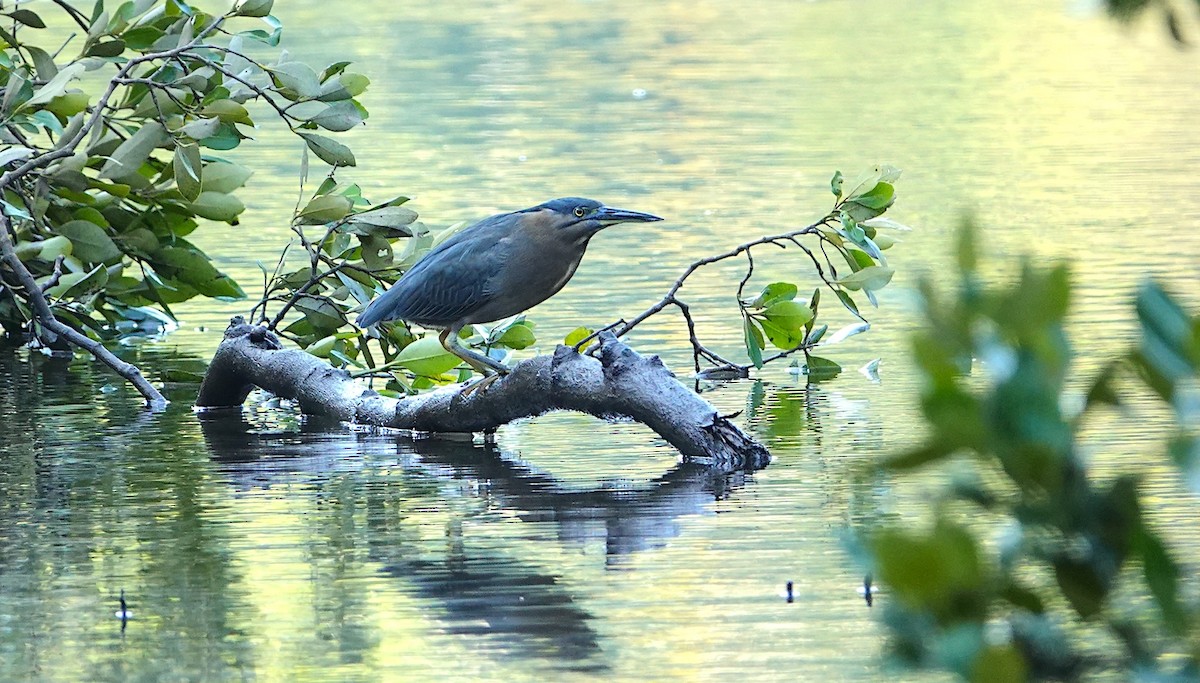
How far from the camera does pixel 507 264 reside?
21.0 feet

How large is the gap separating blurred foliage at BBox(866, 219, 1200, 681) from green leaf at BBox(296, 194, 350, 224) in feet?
18.8

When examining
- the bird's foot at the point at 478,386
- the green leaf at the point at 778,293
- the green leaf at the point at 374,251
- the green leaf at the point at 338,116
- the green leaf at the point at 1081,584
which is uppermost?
the green leaf at the point at 338,116

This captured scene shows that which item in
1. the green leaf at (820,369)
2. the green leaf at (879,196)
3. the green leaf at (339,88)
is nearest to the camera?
the green leaf at (879,196)

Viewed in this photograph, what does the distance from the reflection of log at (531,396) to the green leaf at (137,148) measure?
2.54 feet

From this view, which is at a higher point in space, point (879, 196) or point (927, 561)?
point (879, 196)

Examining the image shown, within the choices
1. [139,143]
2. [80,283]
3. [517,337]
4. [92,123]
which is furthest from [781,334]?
[80,283]

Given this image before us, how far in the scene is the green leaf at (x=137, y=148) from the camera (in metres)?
7.36

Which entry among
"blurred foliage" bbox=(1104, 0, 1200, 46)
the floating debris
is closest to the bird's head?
the floating debris

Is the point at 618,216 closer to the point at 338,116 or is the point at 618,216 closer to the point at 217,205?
the point at 338,116

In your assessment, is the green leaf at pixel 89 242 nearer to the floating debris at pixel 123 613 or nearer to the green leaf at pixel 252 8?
the green leaf at pixel 252 8

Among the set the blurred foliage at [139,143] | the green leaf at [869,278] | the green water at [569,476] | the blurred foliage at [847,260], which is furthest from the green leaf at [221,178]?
the green leaf at [869,278]

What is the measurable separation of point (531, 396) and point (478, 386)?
31 centimetres

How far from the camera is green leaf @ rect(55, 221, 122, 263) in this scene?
810 cm

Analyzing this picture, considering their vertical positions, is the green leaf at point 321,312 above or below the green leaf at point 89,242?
below
